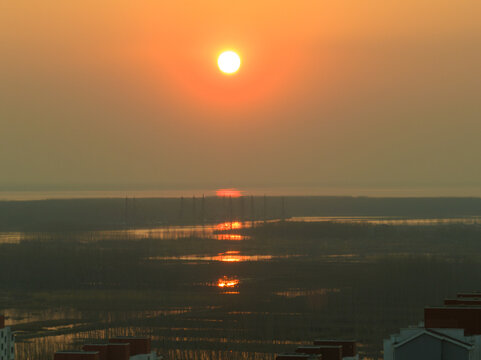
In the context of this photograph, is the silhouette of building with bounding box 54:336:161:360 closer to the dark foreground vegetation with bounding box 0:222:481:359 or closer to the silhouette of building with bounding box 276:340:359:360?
the silhouette of building with bounding box 276:340:359:360

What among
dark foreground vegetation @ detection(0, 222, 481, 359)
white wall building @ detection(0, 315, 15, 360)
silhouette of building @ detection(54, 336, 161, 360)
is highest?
dark foreground vegetation @ detection(0, 222, 481, 359)

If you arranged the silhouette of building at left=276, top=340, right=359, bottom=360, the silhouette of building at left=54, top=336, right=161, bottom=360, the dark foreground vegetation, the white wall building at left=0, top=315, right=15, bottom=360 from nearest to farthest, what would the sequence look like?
the silhouette of building at left=276, top=340, right=359, bottom=360 < the silhouette of building at left=54, top=336, right=161, bottom=360 < the white wall building at left=0, top=315, right=15, bottom=360 < the dark foreground vegetation

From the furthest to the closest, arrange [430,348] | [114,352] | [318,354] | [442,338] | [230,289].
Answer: [230,289], [114,352], [318,354], [430,348], [442,338]

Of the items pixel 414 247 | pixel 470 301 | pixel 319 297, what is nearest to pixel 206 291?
pixel 319 297

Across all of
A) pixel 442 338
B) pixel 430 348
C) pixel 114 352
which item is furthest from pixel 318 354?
pixel 114 352

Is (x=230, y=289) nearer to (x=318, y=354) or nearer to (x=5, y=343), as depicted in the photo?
(x=5, y=343)

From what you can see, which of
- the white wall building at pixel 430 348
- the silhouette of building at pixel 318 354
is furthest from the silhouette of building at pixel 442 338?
the silhouette of building at pixel 318 354

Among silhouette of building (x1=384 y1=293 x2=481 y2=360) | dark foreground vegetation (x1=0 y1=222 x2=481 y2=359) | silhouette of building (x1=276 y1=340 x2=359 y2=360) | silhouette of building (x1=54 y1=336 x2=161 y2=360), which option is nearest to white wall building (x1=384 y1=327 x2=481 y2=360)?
silhouette of building (x1=384 y1=293 x2=481 y2=360)

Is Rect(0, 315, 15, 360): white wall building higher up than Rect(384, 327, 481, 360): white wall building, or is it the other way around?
Rect(0, 315, 15, 360): white wall building

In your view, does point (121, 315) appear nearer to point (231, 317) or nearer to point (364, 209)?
point (231, 317)
